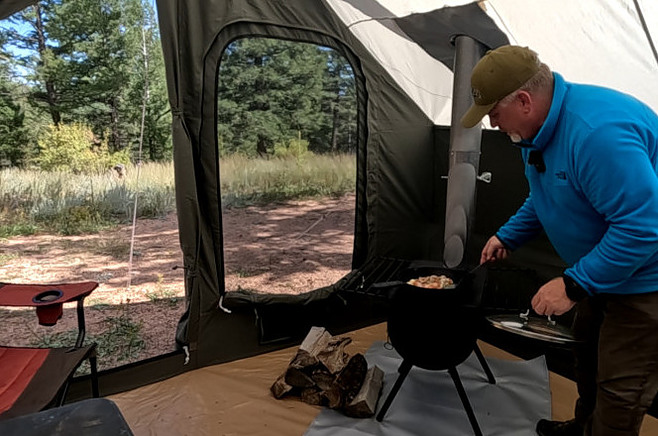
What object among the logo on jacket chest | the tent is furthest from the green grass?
the logo on jacket chest

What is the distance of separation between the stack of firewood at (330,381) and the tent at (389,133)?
51 centimetres

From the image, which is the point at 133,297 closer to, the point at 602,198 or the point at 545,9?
the point at 602,198

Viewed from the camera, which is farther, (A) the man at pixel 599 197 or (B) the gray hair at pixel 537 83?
(B) the gray hair at pixel 537 83

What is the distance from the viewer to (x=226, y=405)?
2.46m

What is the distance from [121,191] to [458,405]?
202 centimetres

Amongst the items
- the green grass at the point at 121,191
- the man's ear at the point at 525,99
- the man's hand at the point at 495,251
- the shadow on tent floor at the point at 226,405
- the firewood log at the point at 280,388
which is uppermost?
the man's ear at the point at 525,99

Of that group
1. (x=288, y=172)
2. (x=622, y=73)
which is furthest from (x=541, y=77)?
(x=288, y=172)

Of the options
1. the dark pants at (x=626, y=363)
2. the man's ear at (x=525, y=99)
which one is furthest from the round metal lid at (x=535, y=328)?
the man's ear at (x=525, y=99)

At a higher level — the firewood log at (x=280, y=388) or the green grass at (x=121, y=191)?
the green grass at (x=121, y=191)

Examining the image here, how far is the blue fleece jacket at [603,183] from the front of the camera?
1.35 m

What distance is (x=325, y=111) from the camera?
3068mm

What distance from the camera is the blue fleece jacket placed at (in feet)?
4.42

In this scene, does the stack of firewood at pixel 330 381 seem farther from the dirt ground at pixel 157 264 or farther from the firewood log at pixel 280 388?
the dirt ground at pixel 157 264

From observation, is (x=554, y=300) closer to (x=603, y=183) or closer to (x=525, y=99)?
(x=603, y=183)
